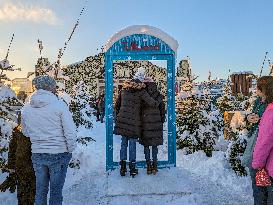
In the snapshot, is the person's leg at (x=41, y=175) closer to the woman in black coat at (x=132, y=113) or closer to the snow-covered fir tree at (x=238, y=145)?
the woman in black coat at (x=132, y=113)

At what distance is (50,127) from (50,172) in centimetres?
55

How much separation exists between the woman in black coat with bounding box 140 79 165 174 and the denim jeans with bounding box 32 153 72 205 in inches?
99.7

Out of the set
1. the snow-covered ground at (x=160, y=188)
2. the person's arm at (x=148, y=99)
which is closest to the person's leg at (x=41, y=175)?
the snow-covered ground at (x=160, y=188)

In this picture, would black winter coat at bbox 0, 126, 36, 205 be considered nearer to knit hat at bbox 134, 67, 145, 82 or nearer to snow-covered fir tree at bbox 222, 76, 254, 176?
knit hat at bbox 134, 67, 145, 82

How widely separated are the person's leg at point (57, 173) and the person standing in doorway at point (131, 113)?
7.73 ft

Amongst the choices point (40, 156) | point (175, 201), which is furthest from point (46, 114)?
point (175, 201)

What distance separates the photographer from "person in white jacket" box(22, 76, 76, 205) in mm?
4777

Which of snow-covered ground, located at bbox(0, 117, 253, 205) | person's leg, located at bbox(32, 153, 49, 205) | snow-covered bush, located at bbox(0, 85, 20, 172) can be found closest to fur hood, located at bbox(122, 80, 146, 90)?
snow-covered ground, located at bbox(0, 117, 253, 205)

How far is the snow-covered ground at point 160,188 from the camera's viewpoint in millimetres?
6418

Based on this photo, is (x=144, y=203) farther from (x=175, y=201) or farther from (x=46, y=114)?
(x=46, y=114)

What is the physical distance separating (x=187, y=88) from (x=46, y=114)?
8.52m

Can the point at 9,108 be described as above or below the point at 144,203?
above

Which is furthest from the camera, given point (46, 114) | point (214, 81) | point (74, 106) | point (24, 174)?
point (214, 81)

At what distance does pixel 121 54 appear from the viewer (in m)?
7.75
